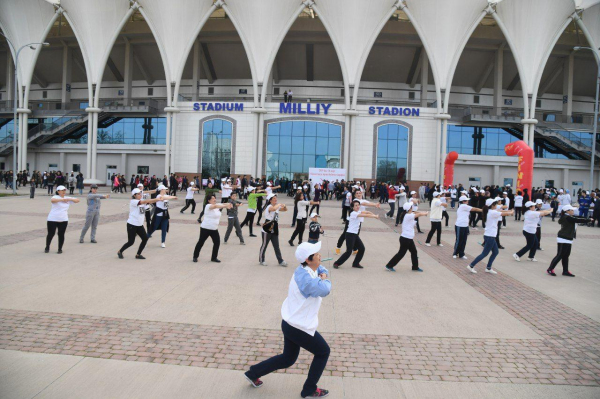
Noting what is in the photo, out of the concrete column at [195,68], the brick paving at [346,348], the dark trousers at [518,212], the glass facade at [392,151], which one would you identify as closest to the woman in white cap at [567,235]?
the brick paving at [346,348]

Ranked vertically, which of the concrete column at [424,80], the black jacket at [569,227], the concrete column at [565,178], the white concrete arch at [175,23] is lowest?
the black jacket at [569,227]

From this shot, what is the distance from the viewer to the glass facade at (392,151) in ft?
125

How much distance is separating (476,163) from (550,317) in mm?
36369

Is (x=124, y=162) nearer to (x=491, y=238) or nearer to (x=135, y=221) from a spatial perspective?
(x=135, y=221)

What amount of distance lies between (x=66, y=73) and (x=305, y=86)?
1000 inches

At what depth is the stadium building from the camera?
3534cm

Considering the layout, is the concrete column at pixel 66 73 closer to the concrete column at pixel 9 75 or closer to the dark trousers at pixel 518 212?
the concrete column at pixel 9 75

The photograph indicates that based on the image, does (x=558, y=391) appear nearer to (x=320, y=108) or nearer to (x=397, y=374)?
(x=397, y=374)

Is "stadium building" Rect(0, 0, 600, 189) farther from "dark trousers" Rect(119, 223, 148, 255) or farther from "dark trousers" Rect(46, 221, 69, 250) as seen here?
"dark trousers" Rect(119, 223, 148, 255)

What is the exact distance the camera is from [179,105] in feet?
128

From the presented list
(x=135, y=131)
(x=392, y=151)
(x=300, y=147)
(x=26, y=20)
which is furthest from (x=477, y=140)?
(x=26, y=20)

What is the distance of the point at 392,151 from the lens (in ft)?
126

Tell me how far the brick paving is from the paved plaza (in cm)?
2

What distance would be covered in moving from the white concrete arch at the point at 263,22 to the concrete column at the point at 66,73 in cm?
2033
